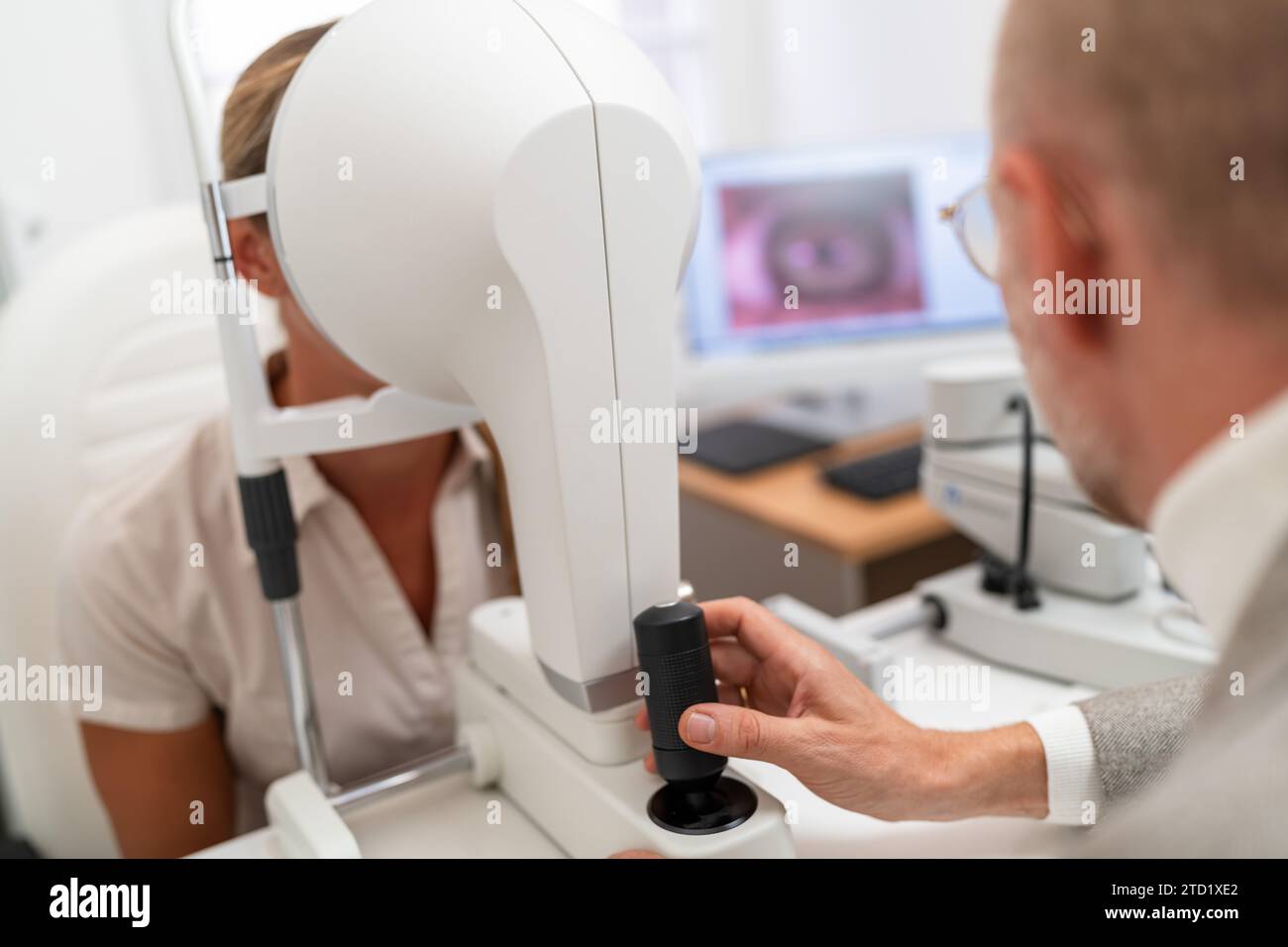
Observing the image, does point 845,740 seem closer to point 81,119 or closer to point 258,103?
point 258,103

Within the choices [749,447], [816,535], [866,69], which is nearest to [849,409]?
[749,447]

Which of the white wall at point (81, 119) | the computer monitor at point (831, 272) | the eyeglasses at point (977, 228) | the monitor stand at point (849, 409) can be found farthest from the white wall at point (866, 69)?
the eyeglasses at point (977, 228)

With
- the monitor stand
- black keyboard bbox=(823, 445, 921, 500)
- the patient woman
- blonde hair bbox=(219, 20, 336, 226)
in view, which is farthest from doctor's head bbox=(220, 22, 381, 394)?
the monitor stand

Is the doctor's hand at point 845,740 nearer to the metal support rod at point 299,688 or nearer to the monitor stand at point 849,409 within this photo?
the metal support rod at point 299,688

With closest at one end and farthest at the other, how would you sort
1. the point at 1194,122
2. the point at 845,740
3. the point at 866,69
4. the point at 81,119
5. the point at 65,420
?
the point at 1194,122, the point at 845,740, the point at 65,420, the point at 81,119, the point at 866,69

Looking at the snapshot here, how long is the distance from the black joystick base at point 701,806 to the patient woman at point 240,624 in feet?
1.58

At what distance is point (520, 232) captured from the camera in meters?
0.54

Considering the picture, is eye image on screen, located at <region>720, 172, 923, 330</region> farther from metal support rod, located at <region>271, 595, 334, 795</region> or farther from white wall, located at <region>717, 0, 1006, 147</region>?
metal support rod, located at <region>271, 595, 334, 795</region>

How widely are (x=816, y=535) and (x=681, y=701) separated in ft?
3.19

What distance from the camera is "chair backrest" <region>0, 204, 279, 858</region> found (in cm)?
117

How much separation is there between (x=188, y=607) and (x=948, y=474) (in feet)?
2.53

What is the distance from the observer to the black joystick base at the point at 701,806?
581 millimetres
